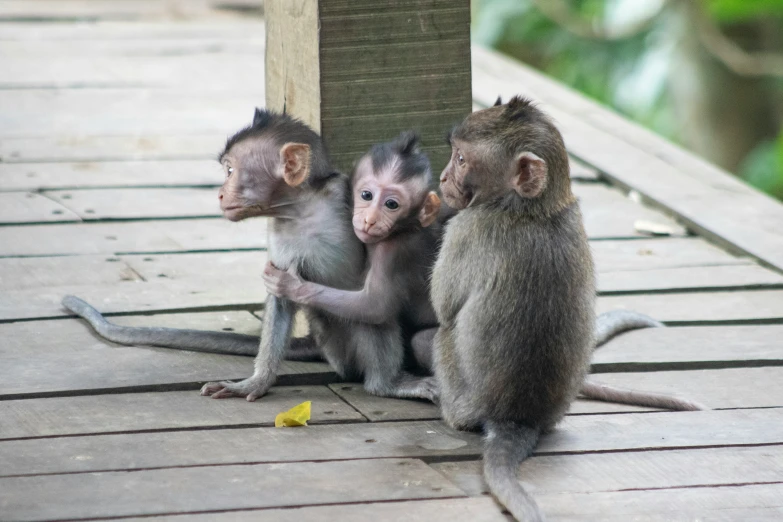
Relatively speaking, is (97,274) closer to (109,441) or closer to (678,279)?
(109,441)

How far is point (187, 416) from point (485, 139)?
3.25 feet

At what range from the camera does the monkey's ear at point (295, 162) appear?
3.41m

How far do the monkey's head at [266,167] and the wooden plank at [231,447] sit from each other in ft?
1.97

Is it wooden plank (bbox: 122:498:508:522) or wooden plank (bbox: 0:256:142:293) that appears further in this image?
wooden plank (bbox: 0:256:142:293)

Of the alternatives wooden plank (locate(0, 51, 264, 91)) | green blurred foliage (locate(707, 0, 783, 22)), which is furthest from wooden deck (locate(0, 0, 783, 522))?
green blurred foliage (locate(707, 0, 783, 22))

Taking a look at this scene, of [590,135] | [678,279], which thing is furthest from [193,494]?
[590,135]

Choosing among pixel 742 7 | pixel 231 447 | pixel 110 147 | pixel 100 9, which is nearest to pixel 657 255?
pixel 231 447

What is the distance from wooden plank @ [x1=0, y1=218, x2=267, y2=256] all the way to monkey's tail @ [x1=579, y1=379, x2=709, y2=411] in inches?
57.7

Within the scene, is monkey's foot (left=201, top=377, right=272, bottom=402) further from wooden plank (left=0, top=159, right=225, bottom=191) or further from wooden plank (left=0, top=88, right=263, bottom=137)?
wooden plank (left=0, top=88, right=263, bottom=137)

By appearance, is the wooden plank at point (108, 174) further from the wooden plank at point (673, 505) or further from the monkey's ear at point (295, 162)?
the wooden plank at point (673, 505)

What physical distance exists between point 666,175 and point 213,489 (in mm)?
3580

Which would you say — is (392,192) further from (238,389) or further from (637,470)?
(637,470)

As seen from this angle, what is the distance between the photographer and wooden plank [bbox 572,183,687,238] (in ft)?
16.9

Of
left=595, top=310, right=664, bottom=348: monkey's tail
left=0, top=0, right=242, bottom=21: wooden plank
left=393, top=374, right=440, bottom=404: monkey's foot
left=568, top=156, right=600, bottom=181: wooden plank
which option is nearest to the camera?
left=393, top=374, right=440, bottom=404: monkey's foot
